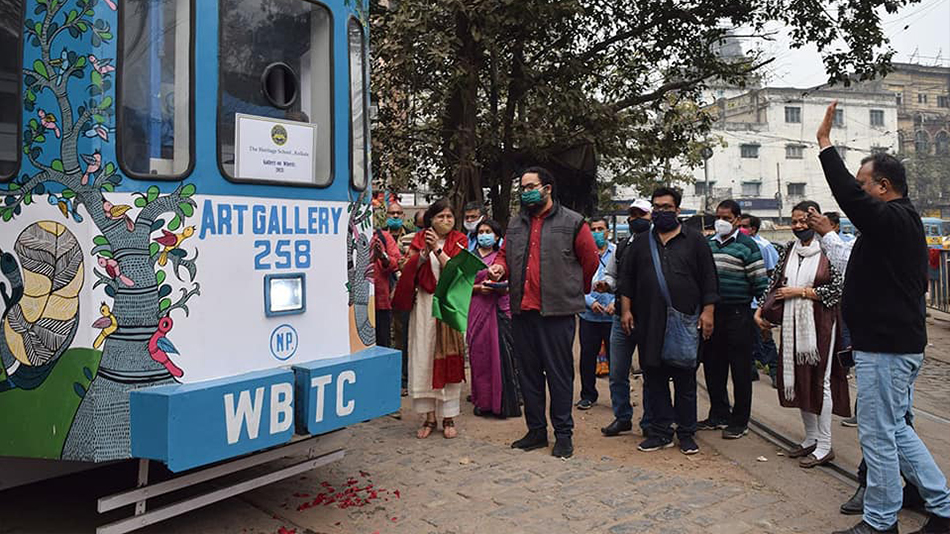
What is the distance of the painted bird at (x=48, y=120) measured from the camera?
367 centimetres

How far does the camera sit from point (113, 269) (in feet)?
11.8

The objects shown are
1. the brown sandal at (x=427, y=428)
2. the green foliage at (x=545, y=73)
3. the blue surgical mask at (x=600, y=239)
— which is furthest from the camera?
the green foliage at (x=545, y=73)

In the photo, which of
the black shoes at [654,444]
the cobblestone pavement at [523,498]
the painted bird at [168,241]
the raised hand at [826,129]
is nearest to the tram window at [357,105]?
the painted bird at [168,241]

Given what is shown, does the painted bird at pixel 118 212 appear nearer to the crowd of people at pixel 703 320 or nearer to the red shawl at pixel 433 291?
the crowd of people at pixel 703 320

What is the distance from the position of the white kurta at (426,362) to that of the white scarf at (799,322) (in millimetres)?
2541

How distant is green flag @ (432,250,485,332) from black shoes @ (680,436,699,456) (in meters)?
1.87

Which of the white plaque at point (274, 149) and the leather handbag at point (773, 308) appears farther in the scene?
the leather handbag at point (773, 308)

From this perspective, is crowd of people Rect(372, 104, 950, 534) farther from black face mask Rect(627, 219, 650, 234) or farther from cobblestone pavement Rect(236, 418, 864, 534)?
cobblestone pavement Rect(236, 418, 864, 534)

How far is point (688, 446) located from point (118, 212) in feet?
14.0

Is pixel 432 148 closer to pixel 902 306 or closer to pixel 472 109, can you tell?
pixel 472 109

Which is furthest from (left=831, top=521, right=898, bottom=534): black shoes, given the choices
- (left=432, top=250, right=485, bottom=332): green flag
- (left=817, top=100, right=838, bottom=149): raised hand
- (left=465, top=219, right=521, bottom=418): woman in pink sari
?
(left=465, top=219, right=521, bottom=418): woman in pink sari

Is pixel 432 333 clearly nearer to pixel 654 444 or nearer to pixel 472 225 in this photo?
pixel 472 225

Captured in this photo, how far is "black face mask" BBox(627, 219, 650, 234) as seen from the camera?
6.35 m

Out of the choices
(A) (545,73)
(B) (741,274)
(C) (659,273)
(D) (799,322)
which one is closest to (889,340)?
(D) (799,322)
